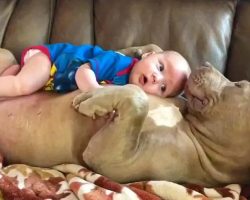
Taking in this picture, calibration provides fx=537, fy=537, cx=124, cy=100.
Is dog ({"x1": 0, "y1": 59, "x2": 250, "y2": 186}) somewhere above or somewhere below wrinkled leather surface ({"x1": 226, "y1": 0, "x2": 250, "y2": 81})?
below

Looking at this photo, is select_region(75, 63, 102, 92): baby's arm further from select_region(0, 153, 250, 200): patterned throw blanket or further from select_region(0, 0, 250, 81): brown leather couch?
select_region(0, 0, 250, 81): brown leather couch

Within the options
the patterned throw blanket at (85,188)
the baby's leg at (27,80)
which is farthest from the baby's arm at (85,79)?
the patterned throw blanket at (85,188)

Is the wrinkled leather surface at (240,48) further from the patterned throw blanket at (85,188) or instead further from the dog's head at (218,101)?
the patterned throw blanket at (85,188)

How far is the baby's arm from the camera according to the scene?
1.53 metres

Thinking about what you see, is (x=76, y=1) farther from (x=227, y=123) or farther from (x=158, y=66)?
(x=227, y=123)

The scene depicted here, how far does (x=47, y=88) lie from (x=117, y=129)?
1.36 ft

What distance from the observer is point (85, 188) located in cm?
132

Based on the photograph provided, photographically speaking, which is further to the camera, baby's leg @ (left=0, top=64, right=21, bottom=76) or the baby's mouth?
baby's leg @ (left=0, top=64, right=21, bottom=76)

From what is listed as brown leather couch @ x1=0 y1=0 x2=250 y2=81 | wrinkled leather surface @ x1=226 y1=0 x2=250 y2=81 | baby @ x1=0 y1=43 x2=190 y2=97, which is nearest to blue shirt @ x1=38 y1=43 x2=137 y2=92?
baby @ x1=0 y1=43 x2=190 y2=97

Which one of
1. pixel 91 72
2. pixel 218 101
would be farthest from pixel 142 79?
pixel 218 101

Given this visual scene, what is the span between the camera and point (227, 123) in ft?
4.56

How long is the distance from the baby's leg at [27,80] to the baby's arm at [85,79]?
12 cm

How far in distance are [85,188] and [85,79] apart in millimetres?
362

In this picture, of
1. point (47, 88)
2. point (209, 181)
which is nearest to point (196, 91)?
point (209, 181)
